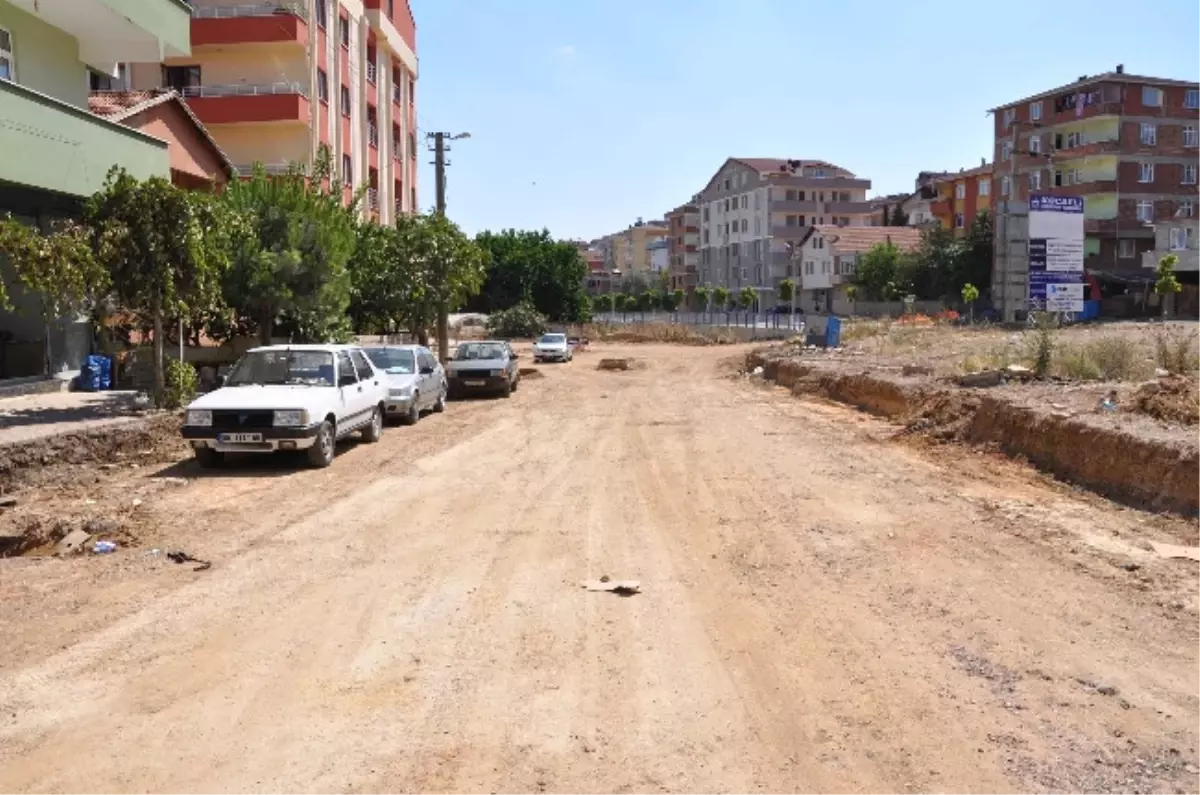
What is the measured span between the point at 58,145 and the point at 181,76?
2217 centimetres

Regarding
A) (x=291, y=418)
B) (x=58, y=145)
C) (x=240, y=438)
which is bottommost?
(x=240, y=438)

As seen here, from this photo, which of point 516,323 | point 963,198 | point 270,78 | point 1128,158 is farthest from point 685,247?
point 270,78

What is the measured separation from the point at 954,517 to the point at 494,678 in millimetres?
6373

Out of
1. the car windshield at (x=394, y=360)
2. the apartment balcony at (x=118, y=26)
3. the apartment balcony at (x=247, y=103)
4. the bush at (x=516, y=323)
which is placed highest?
the apartment balcony at (x=247, y=103)

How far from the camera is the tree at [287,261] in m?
21.2

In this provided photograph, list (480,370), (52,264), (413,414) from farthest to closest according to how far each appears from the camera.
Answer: (480,370)
(413,414)
(52,264)

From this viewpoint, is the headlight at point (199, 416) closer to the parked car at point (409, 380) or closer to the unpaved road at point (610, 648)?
the unpaved road at point (610, 648)

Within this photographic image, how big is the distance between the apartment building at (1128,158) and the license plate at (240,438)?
6594cm

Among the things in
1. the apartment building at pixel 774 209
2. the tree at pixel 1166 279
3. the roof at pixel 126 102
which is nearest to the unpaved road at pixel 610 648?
the roof at pixel 126 102

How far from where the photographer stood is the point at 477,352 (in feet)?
91.2

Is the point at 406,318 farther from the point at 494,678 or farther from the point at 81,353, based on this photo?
the point at 494,678

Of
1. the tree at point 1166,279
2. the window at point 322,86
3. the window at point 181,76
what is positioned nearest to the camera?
the window at point 181,76

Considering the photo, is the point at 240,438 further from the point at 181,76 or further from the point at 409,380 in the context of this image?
the point at 181,76

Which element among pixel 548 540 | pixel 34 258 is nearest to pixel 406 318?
pixel 34 258
